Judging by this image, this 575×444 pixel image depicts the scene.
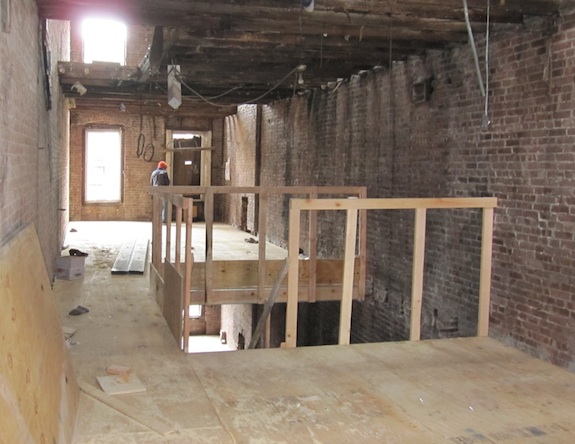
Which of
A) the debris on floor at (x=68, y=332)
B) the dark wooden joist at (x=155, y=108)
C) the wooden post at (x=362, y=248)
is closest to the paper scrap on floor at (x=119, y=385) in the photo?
Result: the debris on floor at (x=68, y=332)

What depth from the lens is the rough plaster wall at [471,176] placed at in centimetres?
501

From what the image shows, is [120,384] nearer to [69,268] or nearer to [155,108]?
[69,268]

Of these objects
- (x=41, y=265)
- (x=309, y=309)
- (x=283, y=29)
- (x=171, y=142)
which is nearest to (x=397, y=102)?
(x=283, y=29)

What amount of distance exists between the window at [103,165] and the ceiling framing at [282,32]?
675 cm

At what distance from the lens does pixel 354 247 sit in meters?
4.76

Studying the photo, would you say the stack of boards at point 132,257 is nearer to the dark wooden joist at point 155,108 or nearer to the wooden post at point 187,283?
the dark wooden joist at point 155,108

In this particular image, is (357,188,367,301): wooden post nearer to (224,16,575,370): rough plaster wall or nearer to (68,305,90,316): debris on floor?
(224,16,575,370): rough plaster wall

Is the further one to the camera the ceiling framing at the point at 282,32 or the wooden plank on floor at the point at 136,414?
the ceiling framing at the point at 282,32

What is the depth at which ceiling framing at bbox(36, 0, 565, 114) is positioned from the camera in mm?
5145

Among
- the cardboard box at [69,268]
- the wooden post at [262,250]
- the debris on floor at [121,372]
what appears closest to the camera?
the debris on floor at [121,372]

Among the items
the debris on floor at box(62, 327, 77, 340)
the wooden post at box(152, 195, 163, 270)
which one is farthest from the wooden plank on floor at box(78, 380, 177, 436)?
the wooden post at box(152, 195, 163, 270)

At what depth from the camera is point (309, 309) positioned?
34.1 ft

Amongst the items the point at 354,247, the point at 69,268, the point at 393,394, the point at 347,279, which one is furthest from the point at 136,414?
the point at 69,268

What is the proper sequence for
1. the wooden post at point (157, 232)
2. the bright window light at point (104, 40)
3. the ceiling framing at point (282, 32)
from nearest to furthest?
the ceiling framing at point (282, 32) < the wooden post at point (157, 232) < the bright window light at point (104, 40)
